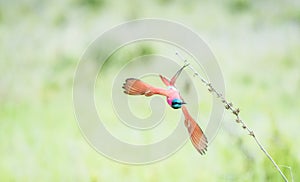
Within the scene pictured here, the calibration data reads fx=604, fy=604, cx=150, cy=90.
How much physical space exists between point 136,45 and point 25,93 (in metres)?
0.29

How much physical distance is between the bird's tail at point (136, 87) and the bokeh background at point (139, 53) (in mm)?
428

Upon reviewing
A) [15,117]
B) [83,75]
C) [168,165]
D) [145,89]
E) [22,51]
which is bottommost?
[145,89]

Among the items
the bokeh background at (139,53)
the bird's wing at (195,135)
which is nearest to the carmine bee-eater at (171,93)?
the bird's wing at (195,135)

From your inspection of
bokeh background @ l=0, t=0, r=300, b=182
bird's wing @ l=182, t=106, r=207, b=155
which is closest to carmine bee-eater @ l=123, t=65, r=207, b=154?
bird's wing @ l=182, t=106, r=207, b=155

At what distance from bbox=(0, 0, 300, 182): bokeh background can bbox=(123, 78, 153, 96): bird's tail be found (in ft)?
1.40

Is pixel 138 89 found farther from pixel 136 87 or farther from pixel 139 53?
pixel 139 53

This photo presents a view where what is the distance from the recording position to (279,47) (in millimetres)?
1498

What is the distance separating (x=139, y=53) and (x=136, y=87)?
105 centimetres

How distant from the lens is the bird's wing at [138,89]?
1.15 feet

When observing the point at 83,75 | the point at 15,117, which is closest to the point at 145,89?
the point at 15,117

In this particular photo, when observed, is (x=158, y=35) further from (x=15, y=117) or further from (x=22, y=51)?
(x=15, y=117)

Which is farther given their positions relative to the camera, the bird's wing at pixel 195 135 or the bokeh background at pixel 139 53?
the bokeh background at pixel 139 53

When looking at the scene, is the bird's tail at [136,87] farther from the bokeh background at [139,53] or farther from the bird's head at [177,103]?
the bokeh background at [139,53]

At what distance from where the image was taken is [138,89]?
1.16 feet
